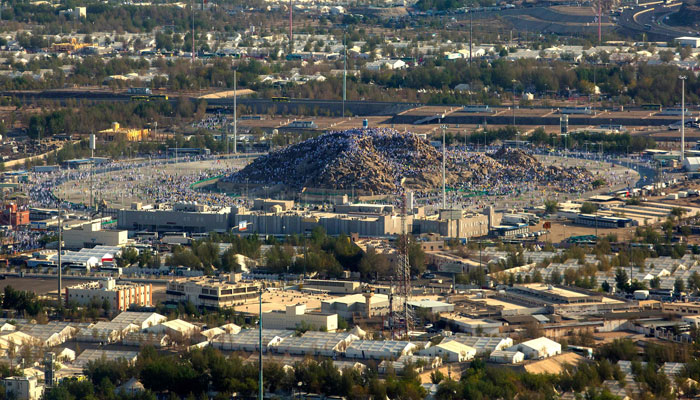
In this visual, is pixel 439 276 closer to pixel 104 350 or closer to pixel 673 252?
pixel 673 252

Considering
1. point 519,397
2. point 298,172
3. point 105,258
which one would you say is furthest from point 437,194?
point 519,397

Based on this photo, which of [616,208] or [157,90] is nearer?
[616,208]

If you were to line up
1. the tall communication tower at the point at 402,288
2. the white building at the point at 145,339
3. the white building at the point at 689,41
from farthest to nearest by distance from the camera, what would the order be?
the white building at the point at 689,41, the tall communication tower at the point at 402,288, the white building at the point at 145,339

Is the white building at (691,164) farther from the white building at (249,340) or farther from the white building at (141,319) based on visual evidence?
the white building at (249,340)

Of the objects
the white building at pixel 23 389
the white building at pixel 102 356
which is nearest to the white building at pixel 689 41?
the white building at pixel 102 356

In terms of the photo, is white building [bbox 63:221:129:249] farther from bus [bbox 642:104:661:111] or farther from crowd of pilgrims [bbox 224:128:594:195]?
bus [bbox 642:104:661:111]

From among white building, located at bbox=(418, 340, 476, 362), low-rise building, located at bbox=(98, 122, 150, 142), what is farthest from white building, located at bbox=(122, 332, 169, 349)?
low-rise building, located at bbox=(98, 122, 150, 142)

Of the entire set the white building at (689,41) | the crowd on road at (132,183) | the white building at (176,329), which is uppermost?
the white building at (689,41)
